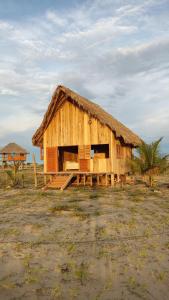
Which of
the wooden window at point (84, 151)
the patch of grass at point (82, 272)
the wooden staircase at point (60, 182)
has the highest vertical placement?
the wooden window at point (84, 151)

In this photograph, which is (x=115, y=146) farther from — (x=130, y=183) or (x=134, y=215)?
(x=134, y=215)

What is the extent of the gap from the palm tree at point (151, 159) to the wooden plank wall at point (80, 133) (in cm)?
190

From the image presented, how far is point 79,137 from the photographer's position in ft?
65.7

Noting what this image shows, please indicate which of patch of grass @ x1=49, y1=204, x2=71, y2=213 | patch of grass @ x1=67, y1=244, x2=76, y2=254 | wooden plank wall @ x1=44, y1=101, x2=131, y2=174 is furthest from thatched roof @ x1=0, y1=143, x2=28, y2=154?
patch of grass @ x1=67, y1=244, x2=76, y2=254

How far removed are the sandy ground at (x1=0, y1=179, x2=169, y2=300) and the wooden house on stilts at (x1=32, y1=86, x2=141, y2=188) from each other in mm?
8564

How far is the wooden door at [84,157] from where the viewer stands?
65.4 feet

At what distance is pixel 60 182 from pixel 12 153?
2890cm

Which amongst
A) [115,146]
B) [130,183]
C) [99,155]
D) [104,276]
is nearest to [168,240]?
[104,276]

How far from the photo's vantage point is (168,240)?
7.23m

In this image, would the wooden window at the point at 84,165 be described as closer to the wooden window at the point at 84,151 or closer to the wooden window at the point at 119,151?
the wooden window at the point at 84,151

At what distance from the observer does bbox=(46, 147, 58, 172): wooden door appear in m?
20.8

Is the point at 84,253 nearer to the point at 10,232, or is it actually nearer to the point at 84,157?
the point at 10,232

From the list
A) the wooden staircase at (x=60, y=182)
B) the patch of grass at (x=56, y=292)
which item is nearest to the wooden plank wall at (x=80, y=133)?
the wooden staircase at (x=60, y=182)

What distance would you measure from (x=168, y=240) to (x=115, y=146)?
12.6 m
